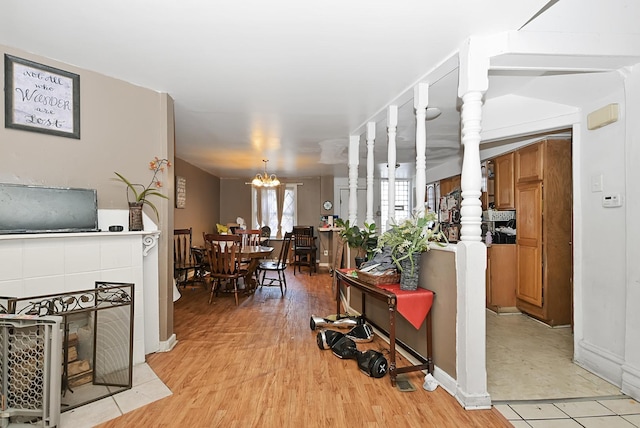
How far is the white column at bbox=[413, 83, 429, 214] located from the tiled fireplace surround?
2.20 metres

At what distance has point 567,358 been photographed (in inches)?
109

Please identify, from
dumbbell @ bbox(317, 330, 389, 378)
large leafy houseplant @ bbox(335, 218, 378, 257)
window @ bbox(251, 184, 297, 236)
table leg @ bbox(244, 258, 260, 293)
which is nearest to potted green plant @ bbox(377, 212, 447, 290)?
dumbbell @ bbox(317, 330, 389, 378)

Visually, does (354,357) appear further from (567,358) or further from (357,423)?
(567,358)

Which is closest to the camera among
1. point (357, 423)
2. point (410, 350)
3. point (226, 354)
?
point (357, 423)

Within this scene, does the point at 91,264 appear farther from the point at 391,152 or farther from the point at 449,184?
the point at 449,184

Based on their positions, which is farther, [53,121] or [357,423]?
[53,121]

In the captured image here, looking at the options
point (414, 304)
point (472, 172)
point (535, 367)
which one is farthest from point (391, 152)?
point (535, 367)

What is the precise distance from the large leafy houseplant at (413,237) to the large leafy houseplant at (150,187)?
2.04m

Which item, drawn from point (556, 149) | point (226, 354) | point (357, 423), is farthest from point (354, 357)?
point (556, 149)

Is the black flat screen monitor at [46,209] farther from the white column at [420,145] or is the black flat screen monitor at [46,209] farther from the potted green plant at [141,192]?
the white column at [420,145]

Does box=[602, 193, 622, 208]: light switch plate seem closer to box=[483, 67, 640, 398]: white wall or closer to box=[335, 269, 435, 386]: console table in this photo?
box=[483, 67, 640, 398]: white wall

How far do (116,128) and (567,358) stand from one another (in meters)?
4.24

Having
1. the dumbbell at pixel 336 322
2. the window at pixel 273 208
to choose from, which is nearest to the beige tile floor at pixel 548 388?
the dumbbell at pixel 336 322

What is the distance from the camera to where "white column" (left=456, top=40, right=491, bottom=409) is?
200cm
